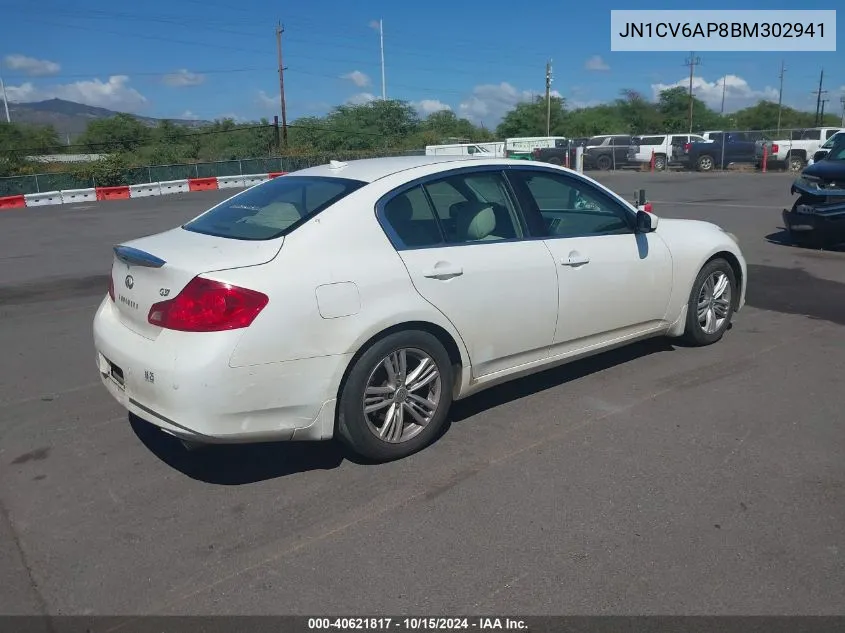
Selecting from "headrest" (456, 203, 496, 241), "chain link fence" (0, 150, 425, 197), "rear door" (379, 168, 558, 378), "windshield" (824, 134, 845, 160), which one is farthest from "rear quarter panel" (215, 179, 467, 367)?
"chain link fence" (0, 150, 425, 197)

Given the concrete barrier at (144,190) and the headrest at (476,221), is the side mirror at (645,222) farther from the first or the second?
the concrete barrier at (144,190)

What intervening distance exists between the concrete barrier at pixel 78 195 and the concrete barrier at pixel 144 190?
1.35 metres

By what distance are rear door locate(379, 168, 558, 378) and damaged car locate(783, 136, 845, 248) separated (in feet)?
24.7

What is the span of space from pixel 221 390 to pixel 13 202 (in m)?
23.8

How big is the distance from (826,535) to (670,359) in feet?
8.16

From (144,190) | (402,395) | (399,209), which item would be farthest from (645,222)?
(144,190)

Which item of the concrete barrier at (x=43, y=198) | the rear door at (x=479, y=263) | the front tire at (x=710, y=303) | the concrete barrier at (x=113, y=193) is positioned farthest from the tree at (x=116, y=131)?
the rear door at (x=479, y=263)

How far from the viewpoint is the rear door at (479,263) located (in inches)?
156

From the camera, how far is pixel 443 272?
3953mm

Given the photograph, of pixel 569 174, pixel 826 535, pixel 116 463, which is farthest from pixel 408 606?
pixel 569 174

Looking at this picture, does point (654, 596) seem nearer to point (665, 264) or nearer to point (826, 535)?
point (826, 535)

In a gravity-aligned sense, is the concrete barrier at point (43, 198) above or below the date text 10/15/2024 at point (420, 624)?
above

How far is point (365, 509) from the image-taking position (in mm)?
3428

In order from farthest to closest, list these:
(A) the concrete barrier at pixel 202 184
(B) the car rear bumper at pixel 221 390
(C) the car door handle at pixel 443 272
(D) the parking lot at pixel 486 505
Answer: (A) the concrete barrier at pixel 202 184
(C) the car door handle at pixel 443 272
(B) the car rear bumper at pixel 221 390
(D) the parking lot at pixel 486 505
